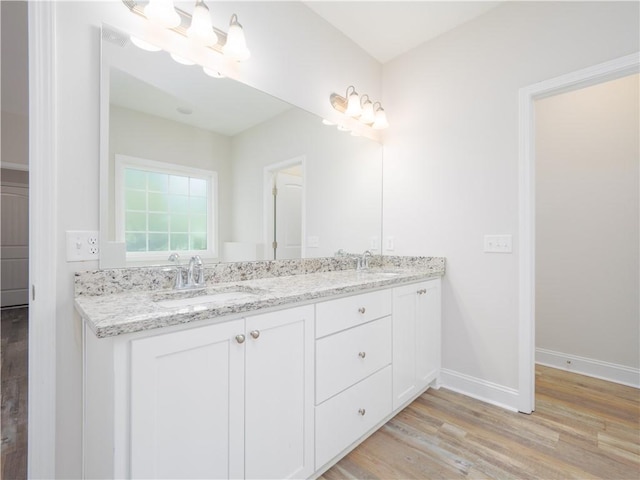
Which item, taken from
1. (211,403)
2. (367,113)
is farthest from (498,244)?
(211,403)

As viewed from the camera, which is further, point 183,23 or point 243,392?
point 183,23

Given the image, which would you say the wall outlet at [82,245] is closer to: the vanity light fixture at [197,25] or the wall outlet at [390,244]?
the vanity light fixture at [197,25]

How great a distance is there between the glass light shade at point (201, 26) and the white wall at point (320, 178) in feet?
1.56

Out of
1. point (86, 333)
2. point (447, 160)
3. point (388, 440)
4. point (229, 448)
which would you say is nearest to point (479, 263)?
point (447, 160)

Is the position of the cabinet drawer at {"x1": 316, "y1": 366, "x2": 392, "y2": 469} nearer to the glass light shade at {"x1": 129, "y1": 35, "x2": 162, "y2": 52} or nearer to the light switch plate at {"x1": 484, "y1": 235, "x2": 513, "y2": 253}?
the light switch plate at {"x1": 484, "y1": 235, "x2": 513, "y2": 253}

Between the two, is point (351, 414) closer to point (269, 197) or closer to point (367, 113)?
point (269, 197)

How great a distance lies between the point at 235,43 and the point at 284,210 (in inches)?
37.1

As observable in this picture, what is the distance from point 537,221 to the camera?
8.54ft

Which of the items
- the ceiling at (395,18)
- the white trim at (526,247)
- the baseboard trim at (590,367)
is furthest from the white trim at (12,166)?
the baseboard trim at (590,367)

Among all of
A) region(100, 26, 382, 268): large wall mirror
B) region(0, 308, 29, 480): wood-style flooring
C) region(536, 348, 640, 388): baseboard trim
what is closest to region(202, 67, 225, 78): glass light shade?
region(100, 26, 382, 268): large wall mirror

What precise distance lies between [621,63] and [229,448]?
100 inches

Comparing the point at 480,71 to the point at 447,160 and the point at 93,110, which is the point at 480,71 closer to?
the point at 447,160

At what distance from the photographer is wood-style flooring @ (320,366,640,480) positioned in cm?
138

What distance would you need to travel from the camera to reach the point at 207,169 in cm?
160
